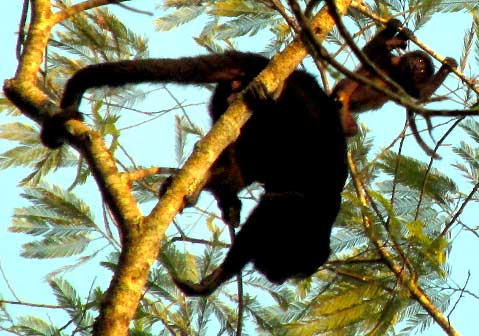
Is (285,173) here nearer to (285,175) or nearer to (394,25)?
(285,175)

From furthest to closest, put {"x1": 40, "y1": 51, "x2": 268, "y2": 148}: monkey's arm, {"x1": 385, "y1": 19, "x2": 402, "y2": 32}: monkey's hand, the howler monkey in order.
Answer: {"x1": 385, "y1": 19, "x2": 402, "y2": 32}: monkey's hand → the howler monkey → {"x1": 40, "y1": 51, "x2": 268, "y2": 148}: monkey's arm

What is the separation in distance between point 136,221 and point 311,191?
2476 millimetres

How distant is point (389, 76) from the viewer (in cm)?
561

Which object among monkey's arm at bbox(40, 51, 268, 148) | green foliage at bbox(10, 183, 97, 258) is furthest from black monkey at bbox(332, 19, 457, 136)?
green foliage at bbox(10, 183, 97, 258)

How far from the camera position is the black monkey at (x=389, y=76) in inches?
214

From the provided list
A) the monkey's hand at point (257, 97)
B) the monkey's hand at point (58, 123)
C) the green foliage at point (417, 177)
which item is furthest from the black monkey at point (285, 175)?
the monkey's hand at point (58, 123)

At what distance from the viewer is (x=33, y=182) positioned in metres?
4.94

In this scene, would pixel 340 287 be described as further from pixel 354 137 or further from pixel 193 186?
pixel 354 137

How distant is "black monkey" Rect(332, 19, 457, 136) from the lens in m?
5.44

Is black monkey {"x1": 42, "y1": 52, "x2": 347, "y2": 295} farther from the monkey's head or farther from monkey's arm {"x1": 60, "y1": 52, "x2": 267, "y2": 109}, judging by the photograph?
the monkey's head

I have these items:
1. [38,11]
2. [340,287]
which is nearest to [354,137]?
[340,287]

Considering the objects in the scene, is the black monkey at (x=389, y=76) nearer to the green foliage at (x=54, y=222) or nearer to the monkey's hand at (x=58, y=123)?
the green foliage at (x=54, y=222)

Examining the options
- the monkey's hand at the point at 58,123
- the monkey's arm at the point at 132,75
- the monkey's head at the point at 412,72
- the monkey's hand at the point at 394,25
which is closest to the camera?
the monkey's hand at the point at 58,123

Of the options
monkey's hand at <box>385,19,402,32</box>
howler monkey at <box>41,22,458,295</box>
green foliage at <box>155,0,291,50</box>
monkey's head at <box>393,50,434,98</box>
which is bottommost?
howler monkey at <box>41,22,458,295</box>
